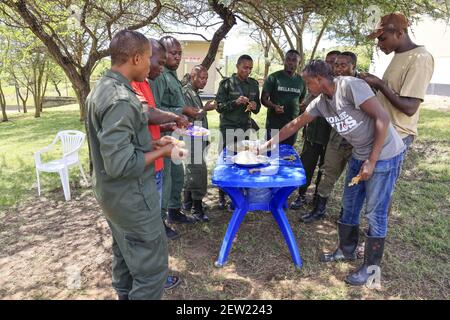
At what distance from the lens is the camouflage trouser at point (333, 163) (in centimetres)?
338

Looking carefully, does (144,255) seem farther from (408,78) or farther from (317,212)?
(317,212)

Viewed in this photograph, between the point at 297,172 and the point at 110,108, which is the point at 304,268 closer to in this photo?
the point at 297,172

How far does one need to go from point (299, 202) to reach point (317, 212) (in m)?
0.39

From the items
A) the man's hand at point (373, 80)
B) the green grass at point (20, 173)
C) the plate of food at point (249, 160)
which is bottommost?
the green grass at point (20, 173)

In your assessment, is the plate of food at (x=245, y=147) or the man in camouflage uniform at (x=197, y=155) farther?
the man in camouflage uniform at (x=197, y=155)

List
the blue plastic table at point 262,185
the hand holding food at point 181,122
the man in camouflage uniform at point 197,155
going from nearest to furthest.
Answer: the hand holding food at point 181,122, the blue plastic table at point 262,185, the man in camouflage uniform at point 197,155

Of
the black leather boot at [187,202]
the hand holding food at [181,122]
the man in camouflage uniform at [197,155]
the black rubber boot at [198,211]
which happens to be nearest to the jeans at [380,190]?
the hand holding food at [181,122]

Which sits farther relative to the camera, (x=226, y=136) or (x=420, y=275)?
(x=226, y=136)

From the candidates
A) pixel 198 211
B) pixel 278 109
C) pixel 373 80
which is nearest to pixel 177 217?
pixel 198 211

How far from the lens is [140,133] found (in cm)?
176

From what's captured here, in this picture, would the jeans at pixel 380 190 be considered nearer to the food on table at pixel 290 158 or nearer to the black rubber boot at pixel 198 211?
the food on table at pixel 290 158

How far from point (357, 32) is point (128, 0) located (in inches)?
134

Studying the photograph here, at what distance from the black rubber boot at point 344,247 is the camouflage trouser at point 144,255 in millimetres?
1621
